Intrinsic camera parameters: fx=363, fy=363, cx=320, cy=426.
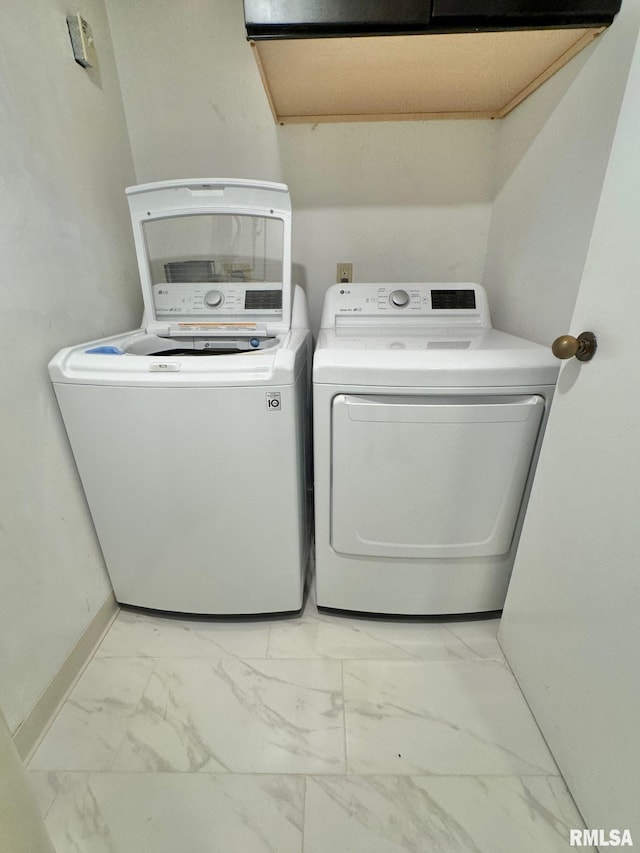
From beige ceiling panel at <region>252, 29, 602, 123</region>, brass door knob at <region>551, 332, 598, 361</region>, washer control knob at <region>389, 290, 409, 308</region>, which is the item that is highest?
beige ceiling panel at <region>252, 29, 602, 123</region>

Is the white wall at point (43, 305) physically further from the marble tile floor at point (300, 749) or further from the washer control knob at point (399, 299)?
the washer control knob at point (399, 299)

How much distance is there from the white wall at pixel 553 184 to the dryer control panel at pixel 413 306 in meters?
0.15

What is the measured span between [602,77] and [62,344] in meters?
1.55

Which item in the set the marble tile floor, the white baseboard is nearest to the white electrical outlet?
the marble tile floor

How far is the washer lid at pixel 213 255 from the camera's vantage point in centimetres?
116

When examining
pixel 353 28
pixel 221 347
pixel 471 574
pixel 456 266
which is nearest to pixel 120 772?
pixel 471 574

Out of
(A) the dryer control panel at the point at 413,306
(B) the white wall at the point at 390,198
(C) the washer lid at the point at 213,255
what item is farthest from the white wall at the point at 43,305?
(A) the dryer control panel at the point at 413,306

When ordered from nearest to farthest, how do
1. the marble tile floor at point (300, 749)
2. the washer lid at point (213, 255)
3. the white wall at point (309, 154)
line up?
1. the marble tile floor at point (300, 749)
2. the washer lid at point (213, 255)
3. the white wall at point (309, 154)

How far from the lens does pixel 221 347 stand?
51.4 inches

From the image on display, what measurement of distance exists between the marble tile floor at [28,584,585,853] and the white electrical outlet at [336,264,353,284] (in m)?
1.35

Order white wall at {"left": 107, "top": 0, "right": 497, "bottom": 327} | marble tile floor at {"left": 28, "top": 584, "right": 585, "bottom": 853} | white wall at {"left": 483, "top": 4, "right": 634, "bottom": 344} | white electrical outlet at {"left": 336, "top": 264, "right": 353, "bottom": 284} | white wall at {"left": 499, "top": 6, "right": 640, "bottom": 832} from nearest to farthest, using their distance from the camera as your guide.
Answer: white wall at {"left": 499, "top": 6, "right": 640, "bottom": 832}, marble tile floor at {"left": 28, "top": 584, "right": 585, "bottom": 853}, white wall at {"left": 483, "top": 4, "right": 634, "bottom": 344}, white wall at {"left": 107, "top": 0, "right": 497, "bottom": 327}, white electrical outlet at {"left": 336, "top": 264, "right": 353, "bottom": 284}

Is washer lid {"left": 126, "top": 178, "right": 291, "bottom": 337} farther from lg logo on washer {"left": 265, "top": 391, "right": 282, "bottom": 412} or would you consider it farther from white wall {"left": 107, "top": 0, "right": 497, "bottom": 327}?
lg logo on washer {"left": 265, "top": 391, "right": 282, "bottom": 412}

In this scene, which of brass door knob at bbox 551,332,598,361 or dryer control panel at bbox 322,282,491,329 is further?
dryer control panel at bbox 322,282,491,329

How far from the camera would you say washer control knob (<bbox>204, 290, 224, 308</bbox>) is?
1260mm
